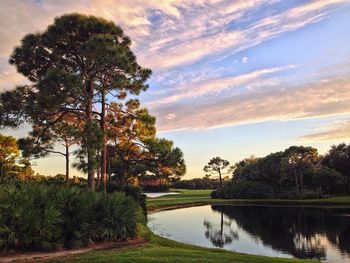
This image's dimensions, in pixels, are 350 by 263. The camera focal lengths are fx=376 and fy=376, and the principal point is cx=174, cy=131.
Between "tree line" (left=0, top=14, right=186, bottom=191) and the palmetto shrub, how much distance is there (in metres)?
4.72

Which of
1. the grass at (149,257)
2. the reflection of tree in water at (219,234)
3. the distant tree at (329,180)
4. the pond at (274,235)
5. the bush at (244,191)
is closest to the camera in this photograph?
the grass at (149,257)

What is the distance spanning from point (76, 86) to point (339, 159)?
49415 millimetres

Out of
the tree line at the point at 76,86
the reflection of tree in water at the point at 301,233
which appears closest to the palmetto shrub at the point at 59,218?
the tree line at the point at 76,86

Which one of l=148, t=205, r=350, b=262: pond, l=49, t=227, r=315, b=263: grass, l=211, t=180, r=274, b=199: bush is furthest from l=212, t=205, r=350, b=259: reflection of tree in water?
l=211, t=180, r=274, b=199: bush

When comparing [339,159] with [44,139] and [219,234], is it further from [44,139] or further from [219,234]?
[44,139]

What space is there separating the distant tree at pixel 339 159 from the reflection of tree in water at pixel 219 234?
33.8 metres

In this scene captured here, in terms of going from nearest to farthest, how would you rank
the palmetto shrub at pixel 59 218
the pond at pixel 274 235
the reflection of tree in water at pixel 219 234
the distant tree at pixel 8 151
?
the palmetto shrub at pixel 59 218
the pond at pixel 274 235
the reflection of tree in water at pixel 219 234
the distant tree at pixel 8 151

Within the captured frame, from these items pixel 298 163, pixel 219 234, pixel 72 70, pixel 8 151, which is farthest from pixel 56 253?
pixel 298 163

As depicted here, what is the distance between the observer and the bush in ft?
186

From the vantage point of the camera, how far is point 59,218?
13.4 m

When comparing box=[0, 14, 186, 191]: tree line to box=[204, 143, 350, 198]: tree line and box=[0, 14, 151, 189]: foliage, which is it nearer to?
box=[0, 14, 151, 189]: foliage

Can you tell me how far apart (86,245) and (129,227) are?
91.4 inches

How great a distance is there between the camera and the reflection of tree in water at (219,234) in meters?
21.2

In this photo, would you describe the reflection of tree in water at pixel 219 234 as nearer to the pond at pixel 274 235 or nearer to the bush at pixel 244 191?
the pond at pixel 274 235
